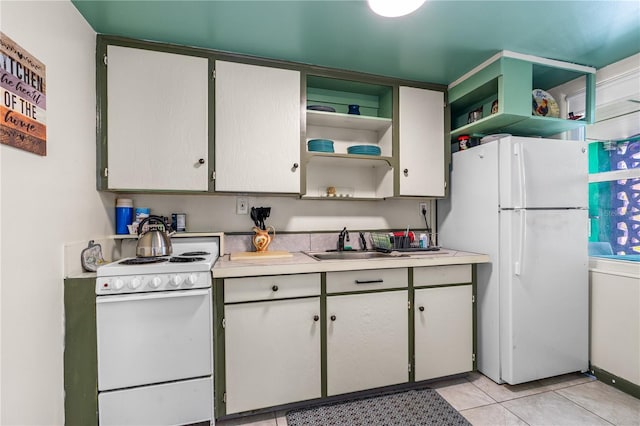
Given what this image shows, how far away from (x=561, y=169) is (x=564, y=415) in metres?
1.56

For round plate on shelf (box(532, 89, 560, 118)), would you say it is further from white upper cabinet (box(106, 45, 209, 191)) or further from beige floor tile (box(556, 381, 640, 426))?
white upper cabinet (box(106, 45, 209, 191))

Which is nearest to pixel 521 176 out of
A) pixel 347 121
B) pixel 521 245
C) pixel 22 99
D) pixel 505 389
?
pixel 521 245

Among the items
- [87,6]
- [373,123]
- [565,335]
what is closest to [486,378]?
[565,335]

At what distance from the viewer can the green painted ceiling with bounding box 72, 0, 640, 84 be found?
5.20ft

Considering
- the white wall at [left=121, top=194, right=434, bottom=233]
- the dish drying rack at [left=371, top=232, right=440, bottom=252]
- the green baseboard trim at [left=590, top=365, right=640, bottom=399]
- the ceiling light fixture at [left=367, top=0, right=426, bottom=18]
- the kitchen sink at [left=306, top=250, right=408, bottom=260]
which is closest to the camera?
the ceiling light fixture at [left=367, top=0, right=426, bottom=18]

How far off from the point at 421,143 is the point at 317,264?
4.43ft

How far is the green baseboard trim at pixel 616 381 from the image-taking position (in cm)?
194

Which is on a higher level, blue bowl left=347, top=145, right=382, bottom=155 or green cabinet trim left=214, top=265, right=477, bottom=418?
blue bowl left=347, top=145, right=382, bottom=155

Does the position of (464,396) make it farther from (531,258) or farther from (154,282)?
(154,282)

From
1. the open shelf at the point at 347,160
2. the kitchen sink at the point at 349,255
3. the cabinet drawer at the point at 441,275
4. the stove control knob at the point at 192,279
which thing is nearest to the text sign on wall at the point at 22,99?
the stove control knob at the point at 192,279

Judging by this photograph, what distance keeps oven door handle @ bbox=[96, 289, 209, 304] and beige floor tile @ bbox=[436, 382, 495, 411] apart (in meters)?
1.67

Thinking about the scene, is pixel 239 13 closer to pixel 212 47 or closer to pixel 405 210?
pixel 212 47

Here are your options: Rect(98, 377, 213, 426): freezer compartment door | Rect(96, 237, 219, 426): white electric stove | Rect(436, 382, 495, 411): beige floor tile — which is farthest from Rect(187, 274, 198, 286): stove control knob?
Rect(436, 382, 495, 411): beige floor tile

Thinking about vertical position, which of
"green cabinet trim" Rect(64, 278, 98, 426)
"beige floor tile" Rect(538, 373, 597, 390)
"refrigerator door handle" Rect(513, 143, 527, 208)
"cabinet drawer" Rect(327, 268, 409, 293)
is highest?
"refrigerator door handle" Rect(513, 143, 527, 208)
